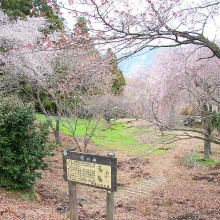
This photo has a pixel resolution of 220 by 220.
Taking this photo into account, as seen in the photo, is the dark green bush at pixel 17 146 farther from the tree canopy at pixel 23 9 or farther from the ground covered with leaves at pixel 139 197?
the tree canopy at pixel 23 9

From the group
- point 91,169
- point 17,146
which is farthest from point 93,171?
point 17,146

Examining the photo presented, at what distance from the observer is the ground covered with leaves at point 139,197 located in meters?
6.77

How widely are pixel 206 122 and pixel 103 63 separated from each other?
9977 mm

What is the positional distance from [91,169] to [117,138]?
1665 cm

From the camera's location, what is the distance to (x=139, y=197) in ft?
31.1

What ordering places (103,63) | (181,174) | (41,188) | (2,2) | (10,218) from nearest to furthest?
(103,63)
(10,218)
(41,188)
(181,174)
(2,2)

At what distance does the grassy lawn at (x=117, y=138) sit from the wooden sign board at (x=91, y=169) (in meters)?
9.58

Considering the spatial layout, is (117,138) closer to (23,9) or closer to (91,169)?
(23,9)

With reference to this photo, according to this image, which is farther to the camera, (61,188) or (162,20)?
(61,188)

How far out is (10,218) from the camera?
5270 millimetres

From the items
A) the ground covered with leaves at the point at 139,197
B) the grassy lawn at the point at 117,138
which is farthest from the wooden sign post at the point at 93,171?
the grassy lawn at the point at 117,138

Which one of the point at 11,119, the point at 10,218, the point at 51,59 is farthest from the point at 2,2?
the point at 10,218

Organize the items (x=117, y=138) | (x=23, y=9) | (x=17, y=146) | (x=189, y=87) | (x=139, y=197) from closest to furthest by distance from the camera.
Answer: (x=17, y=146)
(x=139, y=197)
(x=189, y=87)
(x=23, y=9)
(x=117, y=138)

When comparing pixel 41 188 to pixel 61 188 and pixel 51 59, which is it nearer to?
pixel 61 188
